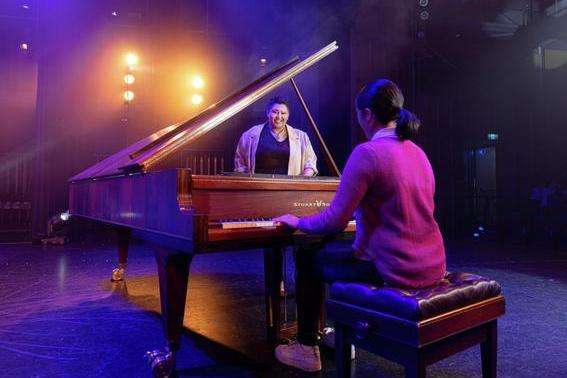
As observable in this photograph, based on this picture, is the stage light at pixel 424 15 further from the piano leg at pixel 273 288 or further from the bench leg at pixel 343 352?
the bench leg at pixel 343 352

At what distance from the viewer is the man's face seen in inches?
126

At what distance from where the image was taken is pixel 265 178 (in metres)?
2.04

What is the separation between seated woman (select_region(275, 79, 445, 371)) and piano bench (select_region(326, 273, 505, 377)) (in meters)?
0.08

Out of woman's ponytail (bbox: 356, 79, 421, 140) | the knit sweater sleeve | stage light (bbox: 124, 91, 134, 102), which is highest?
stage light (bbox: 124, 91, 134, 102)

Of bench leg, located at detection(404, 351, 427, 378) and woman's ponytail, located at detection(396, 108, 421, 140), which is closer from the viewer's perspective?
bench leg, located at detection(404, 351, 427, 378)

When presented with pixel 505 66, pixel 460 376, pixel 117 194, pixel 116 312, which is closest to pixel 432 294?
pixel 460 376

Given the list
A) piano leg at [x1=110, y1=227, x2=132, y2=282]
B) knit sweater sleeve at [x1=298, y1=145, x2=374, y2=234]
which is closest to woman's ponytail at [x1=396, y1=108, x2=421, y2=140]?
knit sweater sleeve at [x1=298, y1=145, x2=374, y2=234]

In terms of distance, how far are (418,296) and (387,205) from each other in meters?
0.36

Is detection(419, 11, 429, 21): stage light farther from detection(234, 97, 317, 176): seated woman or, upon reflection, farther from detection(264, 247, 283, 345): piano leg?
detection(264, 247, 283, 345): piano leg

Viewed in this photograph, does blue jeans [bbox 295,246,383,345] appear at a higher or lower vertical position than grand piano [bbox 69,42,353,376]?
lower

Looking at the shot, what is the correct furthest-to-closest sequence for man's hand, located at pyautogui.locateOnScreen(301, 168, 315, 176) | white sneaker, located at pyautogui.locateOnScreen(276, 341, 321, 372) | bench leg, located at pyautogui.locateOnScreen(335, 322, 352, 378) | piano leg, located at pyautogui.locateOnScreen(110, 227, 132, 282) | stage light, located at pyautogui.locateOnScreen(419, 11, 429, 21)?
stage light, located at pyautogui.locateOnScreen(419, 11, 429, 21)
piano leg, located at pyautogui.locateOnScreen(110, 227, 132, 282)
man's hand, located at pyautogui.locateOnScreen(301, 168, 315, 176)
white sneaker, located at pyautogui.locateOnScreen(276, 341, 321, 372)
bench leg, located at pyautogui.locateOnScreen(335, 322, 352, 378)

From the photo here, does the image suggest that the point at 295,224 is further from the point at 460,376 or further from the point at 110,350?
the point at 110,350

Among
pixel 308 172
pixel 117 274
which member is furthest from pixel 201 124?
pixel 117 274


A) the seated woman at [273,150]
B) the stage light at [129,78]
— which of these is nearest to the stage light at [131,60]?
the stage light at [129,78]
